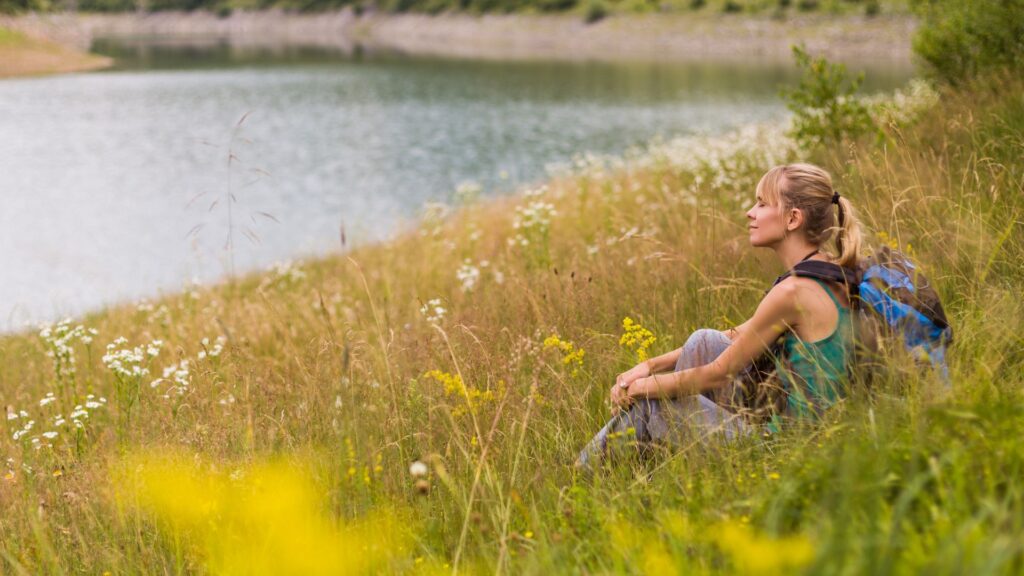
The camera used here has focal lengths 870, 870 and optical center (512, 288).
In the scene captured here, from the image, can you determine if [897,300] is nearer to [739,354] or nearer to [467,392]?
[739,354]

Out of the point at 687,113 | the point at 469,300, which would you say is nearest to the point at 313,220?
the point at 469,300

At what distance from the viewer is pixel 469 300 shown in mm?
7297

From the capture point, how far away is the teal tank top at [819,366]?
3031 mm

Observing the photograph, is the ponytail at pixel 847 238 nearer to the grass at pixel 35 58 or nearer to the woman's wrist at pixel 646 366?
the woman's wrist at pixel 646 366

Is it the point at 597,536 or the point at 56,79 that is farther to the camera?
the point at 56,79

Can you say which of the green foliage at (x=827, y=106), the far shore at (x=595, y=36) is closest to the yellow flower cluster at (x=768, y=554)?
the green foliage at (x=827, y=106)

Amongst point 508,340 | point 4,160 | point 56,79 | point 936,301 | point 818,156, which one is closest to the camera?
point 936,301

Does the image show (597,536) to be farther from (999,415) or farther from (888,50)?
(888,50)

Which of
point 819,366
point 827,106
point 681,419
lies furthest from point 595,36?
point 819,366

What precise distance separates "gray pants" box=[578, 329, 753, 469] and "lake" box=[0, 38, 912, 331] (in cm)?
132

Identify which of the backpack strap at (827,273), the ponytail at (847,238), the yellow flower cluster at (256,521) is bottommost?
the yellow flower cluster at (256,521)

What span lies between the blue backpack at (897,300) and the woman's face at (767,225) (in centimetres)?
27

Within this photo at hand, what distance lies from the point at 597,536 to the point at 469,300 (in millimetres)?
4926

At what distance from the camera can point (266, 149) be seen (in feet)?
87.1
